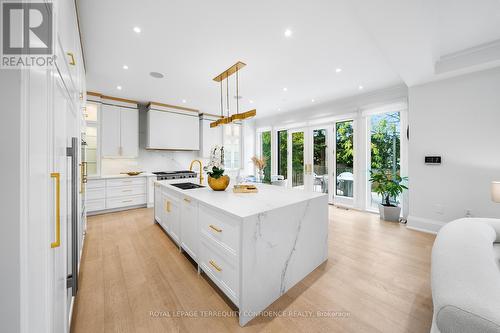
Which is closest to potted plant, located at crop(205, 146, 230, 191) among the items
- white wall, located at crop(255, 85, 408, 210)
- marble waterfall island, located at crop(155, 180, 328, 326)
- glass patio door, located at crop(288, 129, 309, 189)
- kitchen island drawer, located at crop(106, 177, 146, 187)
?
marble waterfall island, located at crop(155, 180, 328, 326)

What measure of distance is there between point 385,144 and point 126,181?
6.01m

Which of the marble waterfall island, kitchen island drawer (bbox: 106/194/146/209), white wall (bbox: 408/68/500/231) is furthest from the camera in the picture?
kitchen island drawer (bbox: 106/194/146/209)

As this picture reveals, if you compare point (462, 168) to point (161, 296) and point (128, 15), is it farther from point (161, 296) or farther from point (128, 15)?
point (128, 15)

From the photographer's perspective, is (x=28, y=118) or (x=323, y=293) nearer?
(x=28, y=118)

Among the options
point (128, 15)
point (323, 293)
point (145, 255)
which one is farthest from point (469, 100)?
point (145, 255)

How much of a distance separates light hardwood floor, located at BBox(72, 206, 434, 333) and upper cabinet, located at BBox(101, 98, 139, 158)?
2361 mm

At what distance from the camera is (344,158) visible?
16.1 ft

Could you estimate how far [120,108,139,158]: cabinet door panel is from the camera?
15.4 ft

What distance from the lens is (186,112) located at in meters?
5.61

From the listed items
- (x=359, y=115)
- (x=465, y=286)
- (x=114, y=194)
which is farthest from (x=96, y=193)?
(x=359, y=115)

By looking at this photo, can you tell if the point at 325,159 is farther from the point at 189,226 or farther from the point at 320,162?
the point at 189,226

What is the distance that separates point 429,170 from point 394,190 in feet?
2.17

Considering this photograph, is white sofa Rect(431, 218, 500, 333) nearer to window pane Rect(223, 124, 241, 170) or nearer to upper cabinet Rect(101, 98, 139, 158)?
upper cabinet Rect(101, 98, 139, 158)

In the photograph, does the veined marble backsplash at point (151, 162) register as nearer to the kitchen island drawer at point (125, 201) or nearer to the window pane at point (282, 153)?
the kitchen island drawer at point (125, 201)
